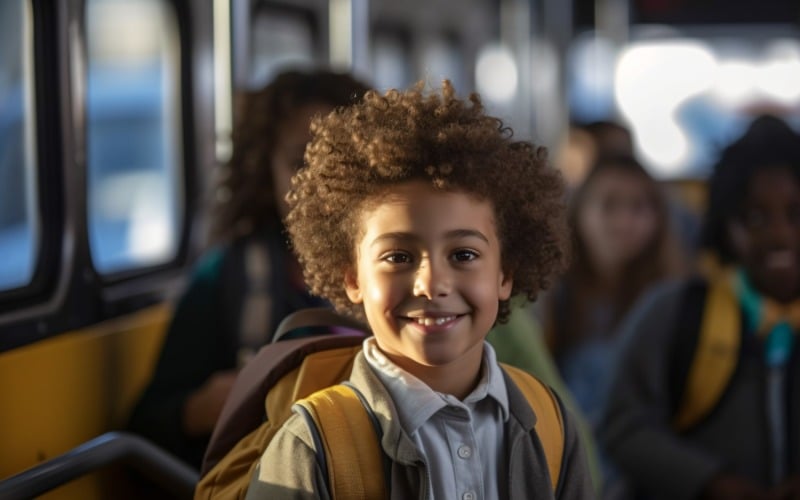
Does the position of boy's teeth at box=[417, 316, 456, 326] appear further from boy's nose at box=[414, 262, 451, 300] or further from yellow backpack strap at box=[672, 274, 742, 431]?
yellow backpack strap at box=[672, 274, 742, 431]

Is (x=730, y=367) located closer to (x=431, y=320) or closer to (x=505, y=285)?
(x=505, y=285)

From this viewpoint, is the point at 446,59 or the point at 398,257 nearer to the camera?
the point at 398,257

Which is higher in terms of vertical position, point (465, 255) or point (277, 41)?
point (277, 41)

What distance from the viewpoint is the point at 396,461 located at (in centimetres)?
167

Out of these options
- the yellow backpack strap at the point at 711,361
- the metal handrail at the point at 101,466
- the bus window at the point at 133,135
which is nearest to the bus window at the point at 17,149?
the bus window at the point at 133,135

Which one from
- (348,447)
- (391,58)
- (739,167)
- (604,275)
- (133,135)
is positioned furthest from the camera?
(391,58)

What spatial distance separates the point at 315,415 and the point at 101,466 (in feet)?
3.07

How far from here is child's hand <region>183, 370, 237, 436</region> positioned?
9.18 ft

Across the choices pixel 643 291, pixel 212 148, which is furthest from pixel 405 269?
pixel 643 291

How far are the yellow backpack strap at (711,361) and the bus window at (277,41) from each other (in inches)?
75.8

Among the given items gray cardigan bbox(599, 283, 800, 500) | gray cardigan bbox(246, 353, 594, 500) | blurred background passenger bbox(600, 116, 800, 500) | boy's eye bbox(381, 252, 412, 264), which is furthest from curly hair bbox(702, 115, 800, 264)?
boy's eye bbox(381, 252, 412, 264)

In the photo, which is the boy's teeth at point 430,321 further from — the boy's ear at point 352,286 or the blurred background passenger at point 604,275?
the blurred background passenger at point 604,275

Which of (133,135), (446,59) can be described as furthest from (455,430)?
(446,59)

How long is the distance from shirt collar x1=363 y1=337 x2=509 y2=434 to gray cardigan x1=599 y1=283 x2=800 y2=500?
1447mm
